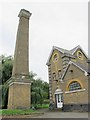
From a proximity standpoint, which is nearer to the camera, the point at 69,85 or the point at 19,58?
the point at 19,58

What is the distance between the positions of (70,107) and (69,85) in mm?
2632

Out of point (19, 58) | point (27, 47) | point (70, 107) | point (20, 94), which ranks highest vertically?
point (27, 47)

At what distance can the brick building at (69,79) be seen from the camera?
2060cm

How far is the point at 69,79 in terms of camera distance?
22.8 metres

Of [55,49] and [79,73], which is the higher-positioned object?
[55,49]

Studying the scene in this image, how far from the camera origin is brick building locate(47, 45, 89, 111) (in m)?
20.6

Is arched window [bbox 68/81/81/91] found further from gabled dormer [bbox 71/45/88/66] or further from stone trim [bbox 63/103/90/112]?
gabled dormer [bbox 71/45/88/66]

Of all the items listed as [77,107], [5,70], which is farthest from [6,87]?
[77,107]

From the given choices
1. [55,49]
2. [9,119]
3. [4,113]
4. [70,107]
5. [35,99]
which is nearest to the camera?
[9,119]

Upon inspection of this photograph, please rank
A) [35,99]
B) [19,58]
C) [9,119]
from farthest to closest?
[35,99] < [19,58] < [9,119]

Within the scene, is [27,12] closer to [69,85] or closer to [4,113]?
[69,85]

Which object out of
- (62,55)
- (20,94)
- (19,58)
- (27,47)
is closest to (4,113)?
(20,94)

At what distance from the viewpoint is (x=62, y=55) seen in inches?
1069

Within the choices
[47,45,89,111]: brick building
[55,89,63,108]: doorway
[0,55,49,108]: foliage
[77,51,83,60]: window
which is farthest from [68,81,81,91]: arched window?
[77,51,83,60]: window
